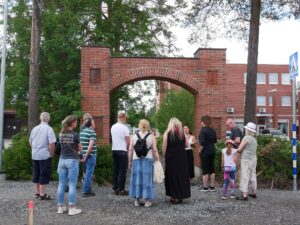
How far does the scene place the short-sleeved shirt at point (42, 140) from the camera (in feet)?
29.4

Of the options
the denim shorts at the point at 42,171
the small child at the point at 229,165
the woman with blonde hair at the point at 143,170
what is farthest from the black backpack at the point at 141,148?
the small child at the point at 229,165

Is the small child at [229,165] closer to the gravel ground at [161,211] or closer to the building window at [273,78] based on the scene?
the gravel ground at [161,211]

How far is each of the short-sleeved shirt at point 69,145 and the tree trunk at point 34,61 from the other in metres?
6.40

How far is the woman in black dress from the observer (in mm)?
8812

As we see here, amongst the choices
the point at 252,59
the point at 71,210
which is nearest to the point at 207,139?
the point at 71,210

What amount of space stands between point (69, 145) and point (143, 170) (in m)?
1.58

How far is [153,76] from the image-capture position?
14.2 metres

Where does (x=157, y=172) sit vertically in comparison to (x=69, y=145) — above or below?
below

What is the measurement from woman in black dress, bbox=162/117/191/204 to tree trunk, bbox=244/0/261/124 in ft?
19.4

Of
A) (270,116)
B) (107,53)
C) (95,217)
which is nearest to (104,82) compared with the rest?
(107,53)

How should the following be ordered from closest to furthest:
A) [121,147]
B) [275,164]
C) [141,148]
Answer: [141,148]
[121,147]
[275,164]

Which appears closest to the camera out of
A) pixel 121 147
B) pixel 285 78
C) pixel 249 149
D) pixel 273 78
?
pixel 249 149

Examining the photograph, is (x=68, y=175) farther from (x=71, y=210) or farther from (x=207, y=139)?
(x=207, y=139)

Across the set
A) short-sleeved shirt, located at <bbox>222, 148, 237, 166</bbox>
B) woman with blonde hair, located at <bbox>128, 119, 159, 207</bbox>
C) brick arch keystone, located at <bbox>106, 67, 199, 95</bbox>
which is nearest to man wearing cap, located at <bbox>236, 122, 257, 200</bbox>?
short-sleeved shirt, located at <bbox>222, 148, 237, 166</bbox>
